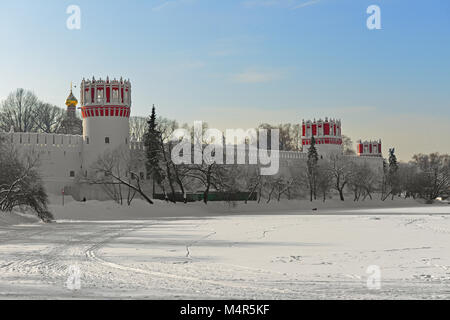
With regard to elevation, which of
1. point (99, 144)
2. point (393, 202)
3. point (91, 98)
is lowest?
point (393, 202)

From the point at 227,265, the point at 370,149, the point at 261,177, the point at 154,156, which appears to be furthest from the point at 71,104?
the point at 227,265

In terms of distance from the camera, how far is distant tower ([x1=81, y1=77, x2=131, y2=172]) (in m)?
51.6

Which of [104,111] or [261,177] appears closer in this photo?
[104,111]

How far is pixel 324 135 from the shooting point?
7562 cm

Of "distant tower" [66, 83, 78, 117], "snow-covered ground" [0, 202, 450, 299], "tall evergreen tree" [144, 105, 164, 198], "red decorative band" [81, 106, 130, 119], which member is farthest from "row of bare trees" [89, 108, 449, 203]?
"snow-covered ground" [0, 202, 450, 299]

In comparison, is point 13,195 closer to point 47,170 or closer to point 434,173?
point 47,170

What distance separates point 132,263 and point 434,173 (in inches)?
2743

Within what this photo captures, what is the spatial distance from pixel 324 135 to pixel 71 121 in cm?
3021

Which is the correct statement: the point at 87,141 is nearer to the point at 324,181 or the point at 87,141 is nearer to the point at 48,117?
the point at 48,117

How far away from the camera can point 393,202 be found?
66.8 m

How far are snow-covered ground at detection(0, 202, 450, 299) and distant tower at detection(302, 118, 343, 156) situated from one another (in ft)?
184

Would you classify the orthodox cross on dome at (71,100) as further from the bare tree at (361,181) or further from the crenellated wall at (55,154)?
the bare tree at (361,181)

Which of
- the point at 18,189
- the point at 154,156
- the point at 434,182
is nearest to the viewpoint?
the point at 18,189

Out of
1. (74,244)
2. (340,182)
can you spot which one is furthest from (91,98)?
(74,244)
